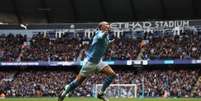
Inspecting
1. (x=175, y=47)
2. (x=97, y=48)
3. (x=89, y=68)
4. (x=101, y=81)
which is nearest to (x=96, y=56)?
(x=97, y=48)

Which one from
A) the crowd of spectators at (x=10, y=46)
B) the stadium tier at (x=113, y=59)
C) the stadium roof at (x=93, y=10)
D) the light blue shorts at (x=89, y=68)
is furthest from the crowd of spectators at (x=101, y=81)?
the light blue shorts at (x=89, y=68)

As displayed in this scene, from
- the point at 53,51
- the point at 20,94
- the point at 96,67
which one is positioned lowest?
the point at 20,94

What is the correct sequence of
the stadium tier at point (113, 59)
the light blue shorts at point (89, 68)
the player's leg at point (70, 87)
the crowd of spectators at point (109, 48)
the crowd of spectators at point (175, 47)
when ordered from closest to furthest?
the player's leg at point (70, 87), the light blue shorts at point (89, 68), the stadium tier at point (113, 59), the crowd of spectators at point (175, 47), the crowd of spectators at point (109, 48)

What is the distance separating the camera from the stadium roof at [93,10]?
177 ft

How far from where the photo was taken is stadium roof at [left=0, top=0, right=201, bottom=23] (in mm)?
53875

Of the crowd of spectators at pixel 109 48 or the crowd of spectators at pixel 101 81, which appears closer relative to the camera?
the crowd of spectators at pixel 101 81

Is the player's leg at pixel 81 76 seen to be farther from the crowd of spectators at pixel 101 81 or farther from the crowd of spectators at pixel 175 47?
the crowd of spectators at pixel 175 47

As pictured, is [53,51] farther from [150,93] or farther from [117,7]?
[150,93]

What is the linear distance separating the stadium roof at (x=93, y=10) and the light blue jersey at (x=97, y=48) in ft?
119

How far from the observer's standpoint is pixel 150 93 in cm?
4869

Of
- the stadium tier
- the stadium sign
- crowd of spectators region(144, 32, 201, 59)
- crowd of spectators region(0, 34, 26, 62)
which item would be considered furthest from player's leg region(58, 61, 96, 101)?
crowd of spectators region(0, 34, 26, 62)

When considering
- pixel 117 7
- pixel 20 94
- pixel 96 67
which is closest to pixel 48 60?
pixel 20 94

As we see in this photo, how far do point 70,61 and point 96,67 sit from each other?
39154 millimetres

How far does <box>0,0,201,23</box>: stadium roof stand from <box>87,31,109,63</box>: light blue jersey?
3642 centimetres
